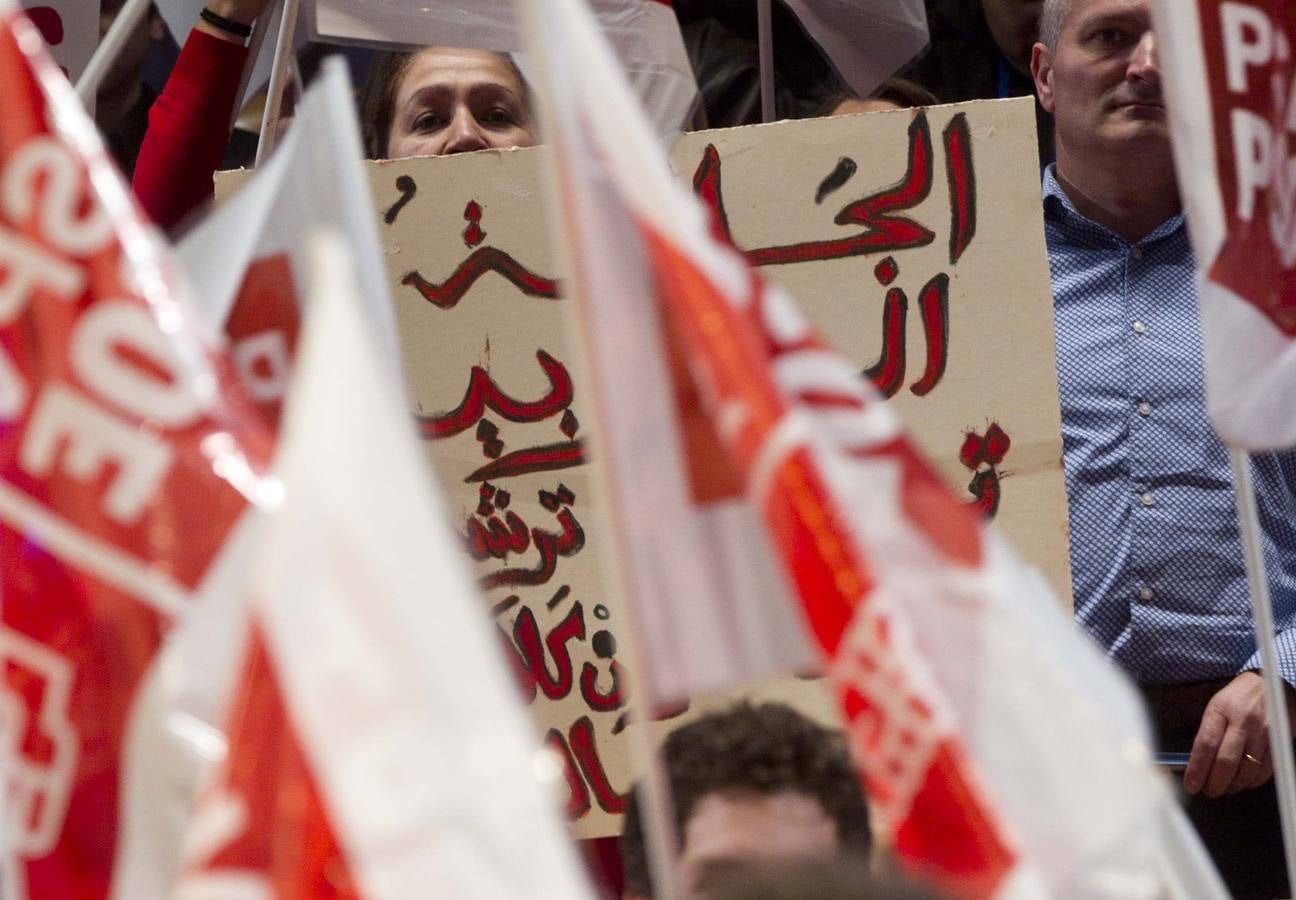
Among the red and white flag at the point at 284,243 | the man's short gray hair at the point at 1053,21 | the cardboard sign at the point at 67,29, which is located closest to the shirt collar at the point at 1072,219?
the man's short gray hair at the point at 1053,21

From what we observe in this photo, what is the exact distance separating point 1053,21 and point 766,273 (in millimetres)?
813

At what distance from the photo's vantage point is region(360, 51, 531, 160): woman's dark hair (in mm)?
3309

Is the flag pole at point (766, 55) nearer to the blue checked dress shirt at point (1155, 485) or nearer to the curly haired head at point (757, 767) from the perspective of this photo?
the blue checked dress shirt at point (1155, 485)

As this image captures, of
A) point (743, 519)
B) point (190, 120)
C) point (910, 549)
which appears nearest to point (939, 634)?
point (910, 549)

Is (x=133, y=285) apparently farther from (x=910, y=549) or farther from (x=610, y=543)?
(x=910, y=549)

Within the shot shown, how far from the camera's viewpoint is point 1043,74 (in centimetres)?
333

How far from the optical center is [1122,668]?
2789 mm

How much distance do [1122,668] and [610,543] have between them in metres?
1.36

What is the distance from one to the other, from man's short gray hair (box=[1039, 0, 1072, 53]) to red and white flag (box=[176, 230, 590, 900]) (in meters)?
1.97

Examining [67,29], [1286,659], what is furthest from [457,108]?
[1286,659]

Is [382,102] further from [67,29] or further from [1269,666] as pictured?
[1269,666]

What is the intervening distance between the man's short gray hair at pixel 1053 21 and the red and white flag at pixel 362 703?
197 cm

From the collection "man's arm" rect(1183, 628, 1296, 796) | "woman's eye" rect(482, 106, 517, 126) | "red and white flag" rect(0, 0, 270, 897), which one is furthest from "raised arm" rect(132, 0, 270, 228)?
"man's arm" rect(1183, 628, 1296, 796)

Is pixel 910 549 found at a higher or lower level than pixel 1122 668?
higher
